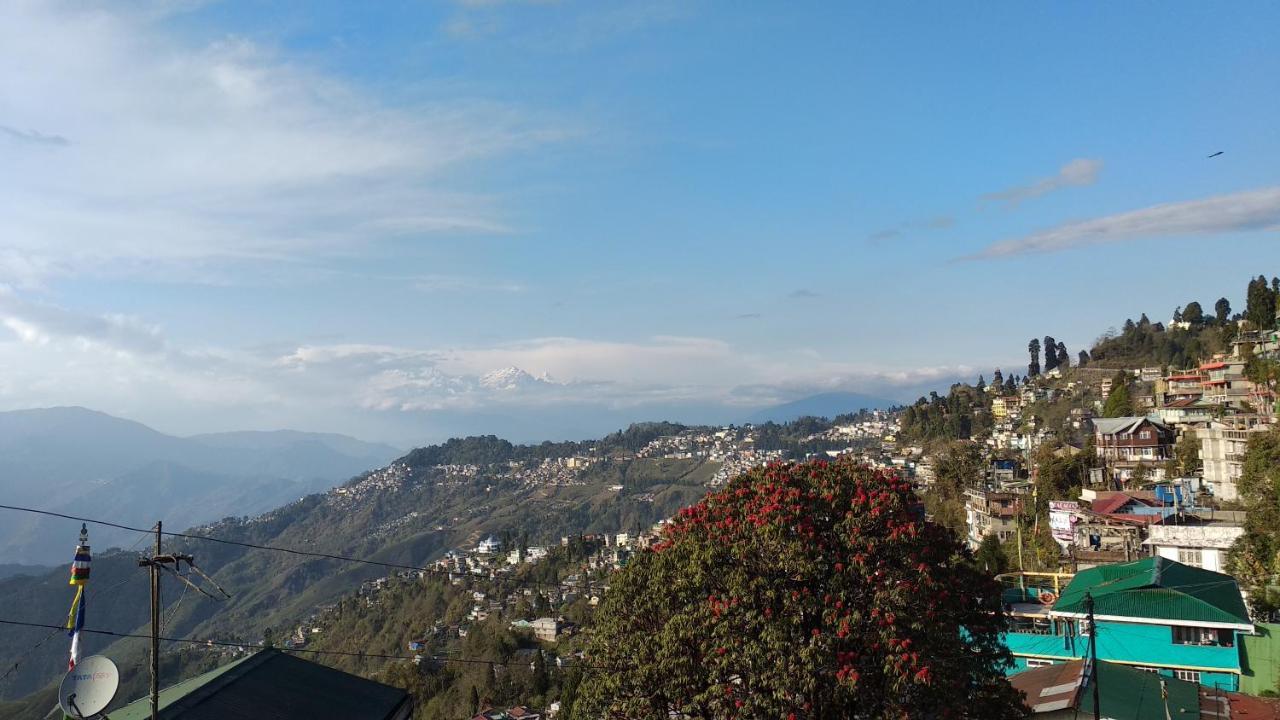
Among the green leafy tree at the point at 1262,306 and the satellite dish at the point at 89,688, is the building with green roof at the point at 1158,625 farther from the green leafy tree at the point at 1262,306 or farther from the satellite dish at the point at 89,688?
the green leafy tree at the point at 1262,306

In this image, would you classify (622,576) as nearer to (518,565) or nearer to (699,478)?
(518,565)

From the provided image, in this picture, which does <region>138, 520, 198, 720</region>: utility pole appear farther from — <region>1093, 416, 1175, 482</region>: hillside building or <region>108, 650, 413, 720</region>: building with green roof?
<region>1093, 416, 1175, 482</region>: hillside building

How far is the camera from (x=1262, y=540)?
2342 centimetres

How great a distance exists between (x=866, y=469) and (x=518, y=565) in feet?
334

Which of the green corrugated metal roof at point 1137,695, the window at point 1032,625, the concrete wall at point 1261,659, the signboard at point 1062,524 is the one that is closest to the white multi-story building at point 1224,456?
the signboard at point 1062,524

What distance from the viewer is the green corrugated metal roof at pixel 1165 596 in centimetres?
1981

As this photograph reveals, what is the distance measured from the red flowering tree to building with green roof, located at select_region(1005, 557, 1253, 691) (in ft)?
35.9

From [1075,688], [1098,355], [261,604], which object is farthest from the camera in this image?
[261,604]

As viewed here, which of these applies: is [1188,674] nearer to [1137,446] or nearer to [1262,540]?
[1262,540]

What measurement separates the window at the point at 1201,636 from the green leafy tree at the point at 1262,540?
2.73 m

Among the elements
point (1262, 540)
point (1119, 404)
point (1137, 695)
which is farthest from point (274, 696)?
point (1119, 404)

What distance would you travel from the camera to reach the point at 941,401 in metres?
93.2

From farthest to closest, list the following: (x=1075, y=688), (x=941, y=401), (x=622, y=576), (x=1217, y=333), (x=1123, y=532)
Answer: (x=941, y=401) → (x=1217, y=333) → (x=1123, y=532) → (x=1075, y=688) → (x=622, y=576)

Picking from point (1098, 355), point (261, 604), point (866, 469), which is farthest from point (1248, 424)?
point (261, 604)
